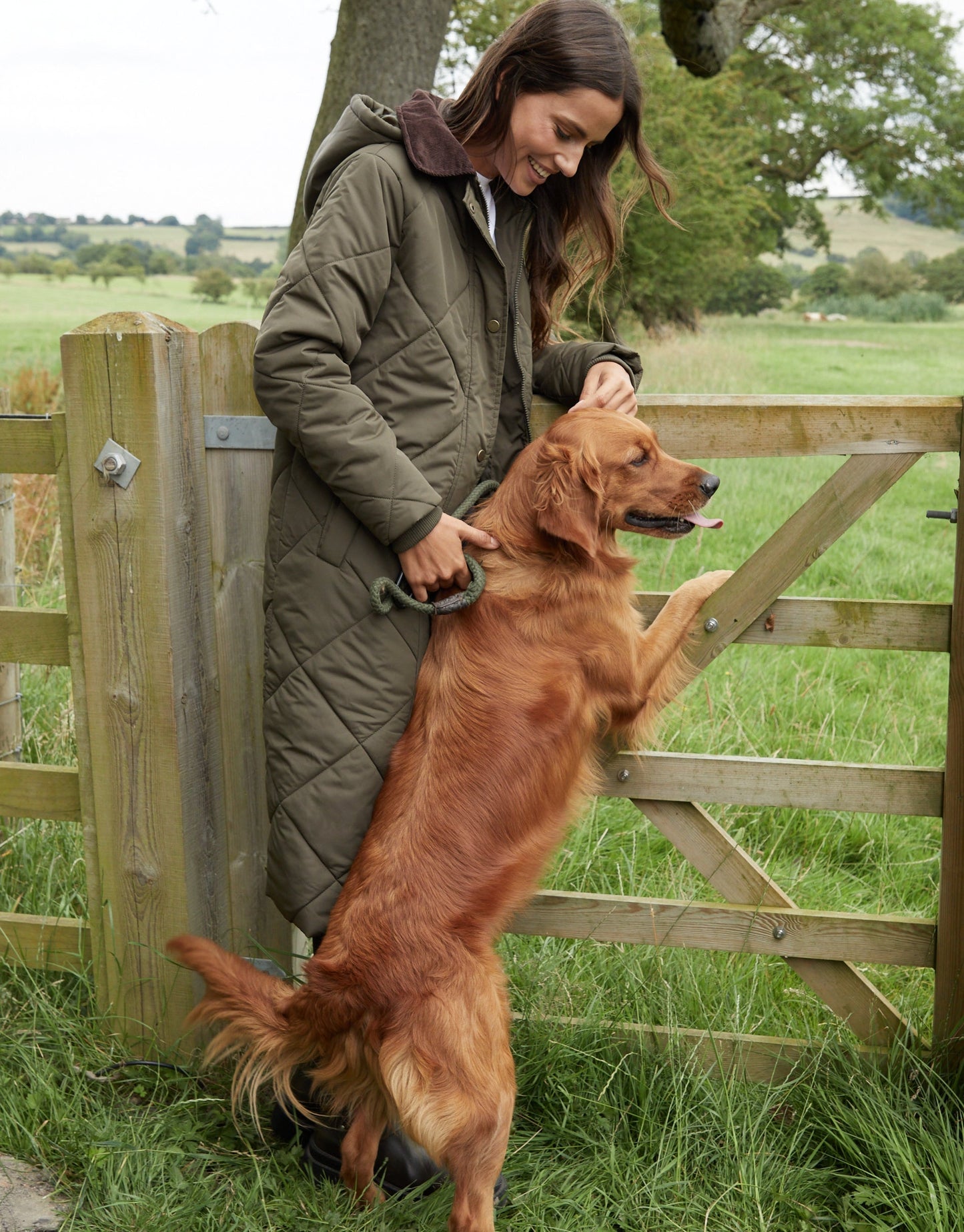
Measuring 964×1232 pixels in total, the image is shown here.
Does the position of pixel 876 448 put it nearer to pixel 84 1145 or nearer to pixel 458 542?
pixel 458 542

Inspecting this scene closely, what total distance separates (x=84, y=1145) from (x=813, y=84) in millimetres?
38225

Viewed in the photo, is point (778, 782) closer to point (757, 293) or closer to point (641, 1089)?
point (641, 1089)

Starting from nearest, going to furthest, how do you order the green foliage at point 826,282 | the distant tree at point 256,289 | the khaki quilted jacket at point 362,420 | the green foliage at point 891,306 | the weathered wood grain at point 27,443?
the khaki quilted jacket at point 362,420, the weathered wood grain at point 27,443, the distant tree at point 256,289, the green foliage at point 891,306, the green foliage at point 826,282

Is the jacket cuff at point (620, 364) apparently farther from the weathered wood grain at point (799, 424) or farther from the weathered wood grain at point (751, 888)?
the weathered wood grain at point (751, 888)

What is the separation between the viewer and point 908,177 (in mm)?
34906

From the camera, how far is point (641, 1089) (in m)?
2.41

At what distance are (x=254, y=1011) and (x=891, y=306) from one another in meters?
37.2

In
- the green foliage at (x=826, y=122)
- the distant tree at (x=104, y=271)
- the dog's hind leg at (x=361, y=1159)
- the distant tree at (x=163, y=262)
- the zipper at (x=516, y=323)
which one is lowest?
the dog's hind leg at (x=361, y=1159)

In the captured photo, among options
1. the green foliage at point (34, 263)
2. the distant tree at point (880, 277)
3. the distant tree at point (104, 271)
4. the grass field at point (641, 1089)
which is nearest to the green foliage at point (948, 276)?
the distant tree at point (880, 277)

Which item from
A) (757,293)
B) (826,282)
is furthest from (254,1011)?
(757,293)

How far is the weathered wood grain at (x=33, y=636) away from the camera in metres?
2.62

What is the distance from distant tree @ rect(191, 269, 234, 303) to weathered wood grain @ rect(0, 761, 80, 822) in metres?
21.7

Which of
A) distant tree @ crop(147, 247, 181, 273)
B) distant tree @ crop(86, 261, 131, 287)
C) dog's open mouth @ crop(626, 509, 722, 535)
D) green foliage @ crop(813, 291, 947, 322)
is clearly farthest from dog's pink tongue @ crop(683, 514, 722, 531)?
green foliage @ crop(813, 291, 947, 322)

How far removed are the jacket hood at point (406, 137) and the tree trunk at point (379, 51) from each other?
4091 millimetres
